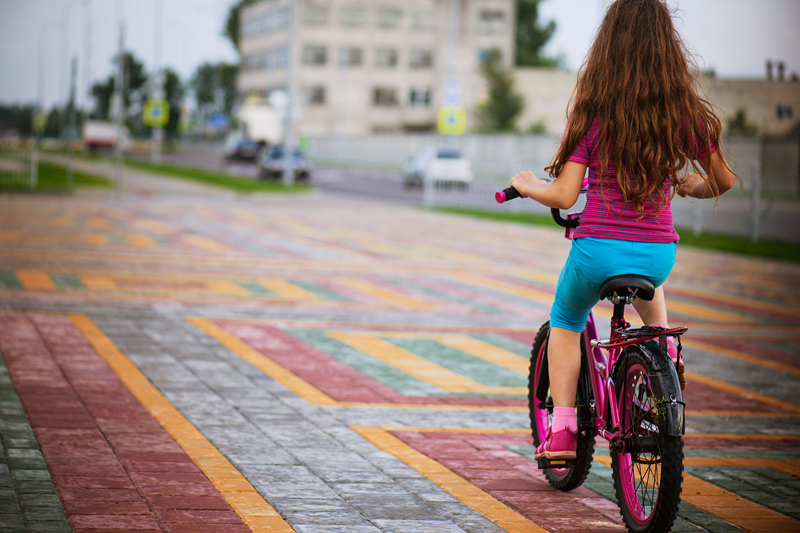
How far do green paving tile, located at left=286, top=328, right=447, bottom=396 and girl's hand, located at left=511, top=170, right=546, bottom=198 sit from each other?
2599mm

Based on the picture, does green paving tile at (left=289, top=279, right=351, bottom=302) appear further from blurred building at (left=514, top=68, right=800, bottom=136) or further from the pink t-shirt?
the pink t-shirt

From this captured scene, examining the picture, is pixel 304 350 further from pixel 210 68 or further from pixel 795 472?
pixel 210 68

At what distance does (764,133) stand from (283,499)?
2106 cm

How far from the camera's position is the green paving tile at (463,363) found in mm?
6625

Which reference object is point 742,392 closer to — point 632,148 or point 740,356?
point 740,356

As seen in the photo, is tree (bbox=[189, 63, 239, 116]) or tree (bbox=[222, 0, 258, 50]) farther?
tree (bbox=[189, 63, 239, 116])

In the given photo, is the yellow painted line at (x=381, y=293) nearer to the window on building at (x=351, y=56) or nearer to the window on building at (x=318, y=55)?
the window on building at (x=318, y=55)

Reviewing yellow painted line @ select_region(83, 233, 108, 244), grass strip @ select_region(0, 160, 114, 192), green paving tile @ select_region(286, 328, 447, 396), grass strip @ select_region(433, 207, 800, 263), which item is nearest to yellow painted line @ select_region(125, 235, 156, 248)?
yellow painted line @ select_region(83, 233, 108, 244)

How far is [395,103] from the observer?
87.6 metres

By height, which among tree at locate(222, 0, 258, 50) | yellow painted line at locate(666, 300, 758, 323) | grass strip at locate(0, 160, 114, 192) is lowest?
yellow painted line at locate(666, 300, 758, 323)

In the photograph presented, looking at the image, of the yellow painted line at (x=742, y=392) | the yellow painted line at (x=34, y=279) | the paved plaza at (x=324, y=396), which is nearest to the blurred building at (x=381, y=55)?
the paved plaza at (x=324, y=396)

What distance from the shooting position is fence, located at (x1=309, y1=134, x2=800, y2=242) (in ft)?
63.3

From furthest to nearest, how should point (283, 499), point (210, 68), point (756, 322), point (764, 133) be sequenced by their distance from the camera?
point (210, 68), point (764, 133), point (756, 322), point (283, 499)

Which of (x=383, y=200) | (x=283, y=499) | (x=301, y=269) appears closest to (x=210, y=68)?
(x=383, y=200)
